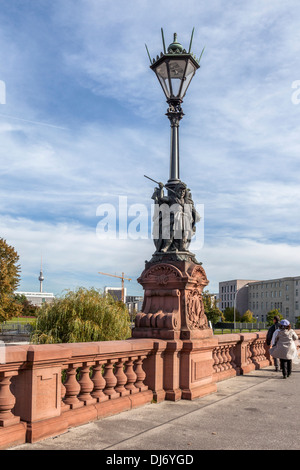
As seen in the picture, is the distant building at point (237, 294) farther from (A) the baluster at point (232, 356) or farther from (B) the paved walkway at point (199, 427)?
(B) the paved walkway at point (199, 427)

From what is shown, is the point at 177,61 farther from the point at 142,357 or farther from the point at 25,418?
the point at 25,418

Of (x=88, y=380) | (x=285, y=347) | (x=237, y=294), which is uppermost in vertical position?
(x=237, y=294)

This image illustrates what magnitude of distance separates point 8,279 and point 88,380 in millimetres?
40524

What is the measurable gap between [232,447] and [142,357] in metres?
2.41

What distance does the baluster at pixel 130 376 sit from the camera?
704 centimetres

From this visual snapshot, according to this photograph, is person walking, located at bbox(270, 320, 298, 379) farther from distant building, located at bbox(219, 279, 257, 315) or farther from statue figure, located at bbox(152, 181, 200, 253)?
distant building, located at bbox(219, 279, 257, 315)

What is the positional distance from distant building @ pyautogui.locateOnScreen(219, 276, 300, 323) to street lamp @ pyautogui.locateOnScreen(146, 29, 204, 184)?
11188cm

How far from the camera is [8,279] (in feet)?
147

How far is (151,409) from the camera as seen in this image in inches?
269

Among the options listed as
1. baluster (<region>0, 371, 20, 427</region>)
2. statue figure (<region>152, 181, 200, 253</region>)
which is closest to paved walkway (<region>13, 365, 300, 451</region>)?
A: baluster (<region>0, 371, 20, 427</region>)

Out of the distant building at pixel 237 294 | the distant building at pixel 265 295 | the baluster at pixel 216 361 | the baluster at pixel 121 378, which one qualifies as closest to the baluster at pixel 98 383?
the baluster at pixel 121 378

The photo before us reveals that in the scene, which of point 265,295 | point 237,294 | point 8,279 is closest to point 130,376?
point 8,279

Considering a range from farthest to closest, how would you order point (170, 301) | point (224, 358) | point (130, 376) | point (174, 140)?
point (224, 358)
point (174, 140)
point (170, 301)
point (130, 376)

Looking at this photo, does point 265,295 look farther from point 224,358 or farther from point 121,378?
point 121,378
